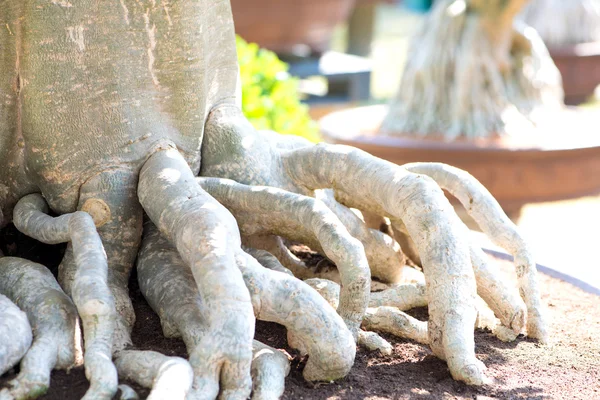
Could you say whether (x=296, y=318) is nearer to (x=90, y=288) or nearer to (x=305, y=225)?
(x=305, y=225)

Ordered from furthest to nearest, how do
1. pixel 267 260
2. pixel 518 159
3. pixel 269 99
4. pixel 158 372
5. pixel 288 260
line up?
pixel 518 159, pixel 269 99, pixel 288 260, pixel 267 260, pixel 158 372

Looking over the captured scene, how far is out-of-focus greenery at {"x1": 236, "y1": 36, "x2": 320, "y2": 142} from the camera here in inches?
198

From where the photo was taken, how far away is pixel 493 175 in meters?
5.54

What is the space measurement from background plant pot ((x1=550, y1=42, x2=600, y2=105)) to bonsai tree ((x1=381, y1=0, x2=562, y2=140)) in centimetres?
382

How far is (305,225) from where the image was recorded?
2.32m

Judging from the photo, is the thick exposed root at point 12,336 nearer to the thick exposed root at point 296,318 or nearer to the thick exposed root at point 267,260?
the thick exposed root at point 296,318

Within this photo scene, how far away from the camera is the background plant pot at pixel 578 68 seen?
32.8 feet

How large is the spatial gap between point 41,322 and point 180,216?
1.30 ft

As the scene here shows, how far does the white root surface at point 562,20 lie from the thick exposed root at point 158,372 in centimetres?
899

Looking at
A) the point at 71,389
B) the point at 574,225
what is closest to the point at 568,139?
the point at 574,225

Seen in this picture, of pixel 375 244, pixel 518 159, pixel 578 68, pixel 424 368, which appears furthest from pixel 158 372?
pixel 578 68

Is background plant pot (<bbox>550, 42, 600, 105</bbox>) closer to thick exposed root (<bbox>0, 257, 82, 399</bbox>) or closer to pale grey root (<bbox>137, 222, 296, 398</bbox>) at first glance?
pale grey root (<bbox>137, 222, 296, 398</bbox>)

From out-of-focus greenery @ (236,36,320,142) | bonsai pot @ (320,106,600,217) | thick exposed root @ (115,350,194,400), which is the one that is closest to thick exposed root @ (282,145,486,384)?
thick exposed root @ (115,350,194,400)

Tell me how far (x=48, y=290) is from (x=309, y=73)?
7552 mm
